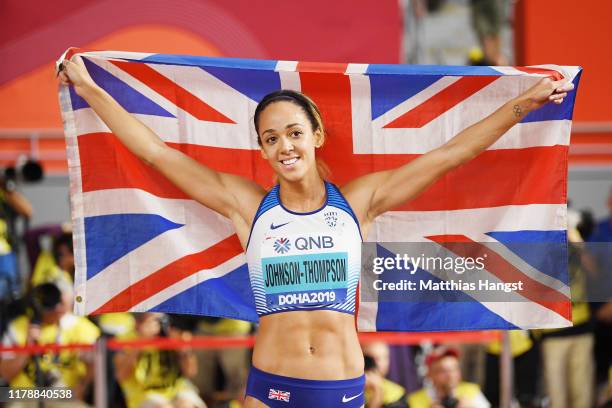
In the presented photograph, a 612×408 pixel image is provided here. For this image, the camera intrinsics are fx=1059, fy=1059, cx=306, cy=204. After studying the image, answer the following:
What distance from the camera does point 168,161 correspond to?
5.07 m

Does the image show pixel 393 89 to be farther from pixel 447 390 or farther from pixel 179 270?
pixel 447 390

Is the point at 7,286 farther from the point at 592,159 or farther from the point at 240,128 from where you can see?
the point at 592,159

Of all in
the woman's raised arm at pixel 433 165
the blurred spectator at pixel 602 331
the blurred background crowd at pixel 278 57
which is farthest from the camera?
the blurred spectator at pixel 602 331

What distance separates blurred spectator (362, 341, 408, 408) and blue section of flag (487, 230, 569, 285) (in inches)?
75.4

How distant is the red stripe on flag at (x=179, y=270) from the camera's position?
5438mm

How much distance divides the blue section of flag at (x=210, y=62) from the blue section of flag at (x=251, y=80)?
96 mm

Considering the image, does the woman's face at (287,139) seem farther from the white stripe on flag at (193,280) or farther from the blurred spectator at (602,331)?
the blurred spectator at (602,331)

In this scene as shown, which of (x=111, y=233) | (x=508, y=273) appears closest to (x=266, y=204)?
(x=111, y=233)

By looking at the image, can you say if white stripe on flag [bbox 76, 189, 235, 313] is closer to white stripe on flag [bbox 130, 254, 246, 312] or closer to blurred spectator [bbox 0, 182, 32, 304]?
white stripe on flag [bbox 130, 254, 246, 312]

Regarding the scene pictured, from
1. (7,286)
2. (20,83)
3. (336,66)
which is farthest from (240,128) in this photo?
(20,83)

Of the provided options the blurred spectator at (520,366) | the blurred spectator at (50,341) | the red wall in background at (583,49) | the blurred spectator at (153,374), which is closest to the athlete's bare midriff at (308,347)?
the blurred spectator at (153,374)

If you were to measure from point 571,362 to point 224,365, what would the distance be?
260cm

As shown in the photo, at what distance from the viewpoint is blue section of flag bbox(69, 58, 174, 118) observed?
207 inches

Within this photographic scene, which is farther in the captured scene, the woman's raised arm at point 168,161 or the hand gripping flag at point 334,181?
the hand gripping flag at point 334,181
